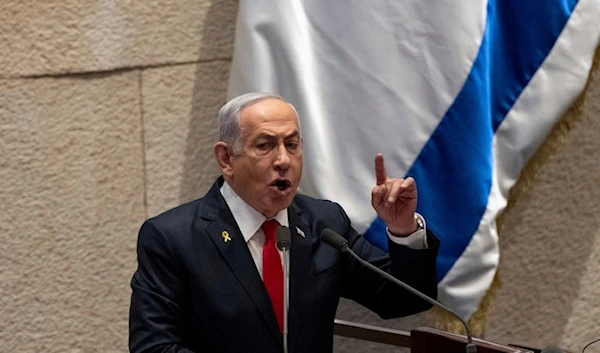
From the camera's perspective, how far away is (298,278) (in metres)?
2.71

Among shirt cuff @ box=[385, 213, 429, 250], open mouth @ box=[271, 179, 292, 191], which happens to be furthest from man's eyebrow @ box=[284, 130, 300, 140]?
shirt cuff @ box=[385, 213, 429, 250]

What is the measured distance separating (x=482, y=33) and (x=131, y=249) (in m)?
1.32

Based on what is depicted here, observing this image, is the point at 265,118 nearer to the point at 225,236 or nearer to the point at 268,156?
the point at 268,156

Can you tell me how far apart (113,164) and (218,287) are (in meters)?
0.90

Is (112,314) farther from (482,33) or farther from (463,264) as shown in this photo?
(482,33)

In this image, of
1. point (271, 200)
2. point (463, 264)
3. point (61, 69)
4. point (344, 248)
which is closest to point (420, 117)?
point (463, 264)

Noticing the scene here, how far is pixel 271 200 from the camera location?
2639mm

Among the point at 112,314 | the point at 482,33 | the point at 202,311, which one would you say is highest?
the point at 482,33

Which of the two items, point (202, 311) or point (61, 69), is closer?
point (202, 311)

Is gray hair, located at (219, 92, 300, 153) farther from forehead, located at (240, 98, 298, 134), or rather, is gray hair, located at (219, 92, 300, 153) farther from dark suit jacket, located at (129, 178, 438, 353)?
dark suit jacket, located at (129, 178, 438, 353)

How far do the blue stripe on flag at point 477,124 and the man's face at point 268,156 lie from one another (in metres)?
0.57

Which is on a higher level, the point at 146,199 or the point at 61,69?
the point at 61,69

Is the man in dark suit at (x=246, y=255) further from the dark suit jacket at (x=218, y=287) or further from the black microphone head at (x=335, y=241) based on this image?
the black microphone head at (x=335, y=241)

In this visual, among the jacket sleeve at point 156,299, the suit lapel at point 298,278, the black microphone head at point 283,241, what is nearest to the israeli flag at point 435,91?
the suit lapel at point 298,278
